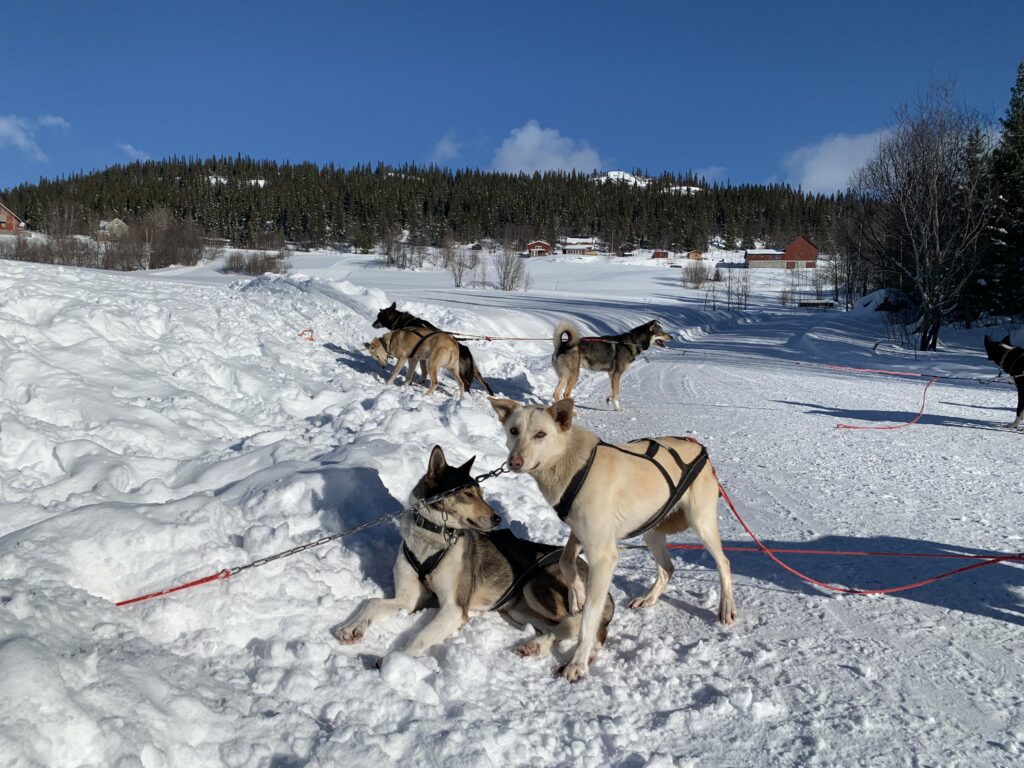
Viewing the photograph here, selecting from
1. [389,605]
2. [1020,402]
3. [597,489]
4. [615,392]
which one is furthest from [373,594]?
[1020,402]

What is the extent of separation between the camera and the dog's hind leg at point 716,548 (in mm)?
3801

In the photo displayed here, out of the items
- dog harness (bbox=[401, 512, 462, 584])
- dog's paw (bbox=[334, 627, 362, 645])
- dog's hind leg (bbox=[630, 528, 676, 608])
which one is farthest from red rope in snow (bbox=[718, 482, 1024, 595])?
dog's paw (bbox=[334, 627, 362, 645])

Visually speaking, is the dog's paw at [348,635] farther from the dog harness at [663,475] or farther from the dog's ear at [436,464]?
the dog harness at [663,475]

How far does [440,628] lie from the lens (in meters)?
3.35

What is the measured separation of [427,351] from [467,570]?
729 cm

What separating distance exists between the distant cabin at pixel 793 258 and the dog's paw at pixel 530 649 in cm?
9909

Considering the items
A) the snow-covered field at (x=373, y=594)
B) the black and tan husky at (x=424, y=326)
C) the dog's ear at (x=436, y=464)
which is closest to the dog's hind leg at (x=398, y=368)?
the black and tan husky at (x=424, y=326)

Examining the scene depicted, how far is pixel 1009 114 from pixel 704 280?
41.1 m

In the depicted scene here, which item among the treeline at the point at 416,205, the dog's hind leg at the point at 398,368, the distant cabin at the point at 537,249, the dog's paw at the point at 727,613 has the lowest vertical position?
the dog's paw at the point at 727,613

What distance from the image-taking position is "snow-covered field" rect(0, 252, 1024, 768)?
2527mm

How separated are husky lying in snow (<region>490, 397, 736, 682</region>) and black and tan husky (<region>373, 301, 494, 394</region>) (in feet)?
23.3

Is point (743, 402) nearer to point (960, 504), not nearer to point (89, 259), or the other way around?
point (960, 504)

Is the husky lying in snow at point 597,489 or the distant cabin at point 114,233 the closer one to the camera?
the husky lying in snow at point 597,489

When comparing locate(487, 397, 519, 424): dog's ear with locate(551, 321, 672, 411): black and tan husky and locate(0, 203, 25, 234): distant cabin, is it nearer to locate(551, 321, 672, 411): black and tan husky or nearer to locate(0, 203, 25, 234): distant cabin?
locate(551, 321, 672, 411): black and tan husky
